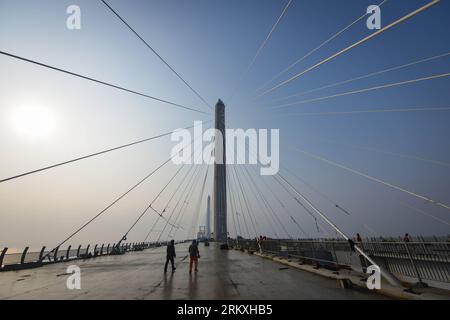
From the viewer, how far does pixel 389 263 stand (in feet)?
49.7

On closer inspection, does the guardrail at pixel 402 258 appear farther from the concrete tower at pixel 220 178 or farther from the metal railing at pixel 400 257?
the concrete tower at pixel 220 178

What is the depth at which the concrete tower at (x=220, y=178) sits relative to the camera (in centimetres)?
5191

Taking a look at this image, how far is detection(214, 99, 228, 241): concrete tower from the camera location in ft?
170

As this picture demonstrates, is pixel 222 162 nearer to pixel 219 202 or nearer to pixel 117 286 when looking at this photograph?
pixel 219 202

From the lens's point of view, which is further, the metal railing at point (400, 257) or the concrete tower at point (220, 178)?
the concrete tower at point (220, 178)

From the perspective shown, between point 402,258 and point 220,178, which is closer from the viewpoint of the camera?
point 402,258

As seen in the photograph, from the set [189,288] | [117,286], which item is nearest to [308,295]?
[189,288]

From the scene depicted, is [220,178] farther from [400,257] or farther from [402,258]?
[402,258]

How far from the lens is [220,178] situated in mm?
54688

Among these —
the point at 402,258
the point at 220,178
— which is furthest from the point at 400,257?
the point at 220,178

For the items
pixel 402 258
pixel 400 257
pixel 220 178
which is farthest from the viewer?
pixel 220 178

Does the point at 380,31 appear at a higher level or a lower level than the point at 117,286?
higher

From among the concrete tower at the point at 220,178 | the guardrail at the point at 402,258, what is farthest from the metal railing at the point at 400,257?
the concrete tower at the point at 220,178
